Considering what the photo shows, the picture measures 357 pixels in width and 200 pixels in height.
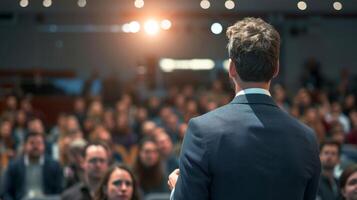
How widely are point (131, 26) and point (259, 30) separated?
18.0 meters

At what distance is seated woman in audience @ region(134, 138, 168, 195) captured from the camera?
7.52 meters

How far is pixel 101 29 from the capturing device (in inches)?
824

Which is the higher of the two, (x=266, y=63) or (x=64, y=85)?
(x=266, y=63)

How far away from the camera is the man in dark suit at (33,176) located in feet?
22.9

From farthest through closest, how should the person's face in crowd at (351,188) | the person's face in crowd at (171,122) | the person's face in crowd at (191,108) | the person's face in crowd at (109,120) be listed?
the person's face in crowd at (191,108) → the person's face in crowd at (171,122) → the person's face in crowd at (109,120) → the person's face in crowd at (351,188)

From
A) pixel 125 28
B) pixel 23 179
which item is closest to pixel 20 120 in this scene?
pixel 23 179

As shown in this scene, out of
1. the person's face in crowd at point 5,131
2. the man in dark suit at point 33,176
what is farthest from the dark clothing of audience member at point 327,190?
the person's face in crowd at point 5,131

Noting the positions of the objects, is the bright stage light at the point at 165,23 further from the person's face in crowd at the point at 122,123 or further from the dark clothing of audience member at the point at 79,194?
the dark clothing of audience member at the point at 79,194

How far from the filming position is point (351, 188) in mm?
4359

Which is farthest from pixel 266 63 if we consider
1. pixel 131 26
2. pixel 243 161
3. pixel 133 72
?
pixel 133 72

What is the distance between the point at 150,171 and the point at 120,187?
3.00m

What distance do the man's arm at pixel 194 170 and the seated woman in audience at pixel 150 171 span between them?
5.21m

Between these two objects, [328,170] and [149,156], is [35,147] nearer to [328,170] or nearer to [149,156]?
[149,156]

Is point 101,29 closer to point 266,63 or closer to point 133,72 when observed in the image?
point 133,72
